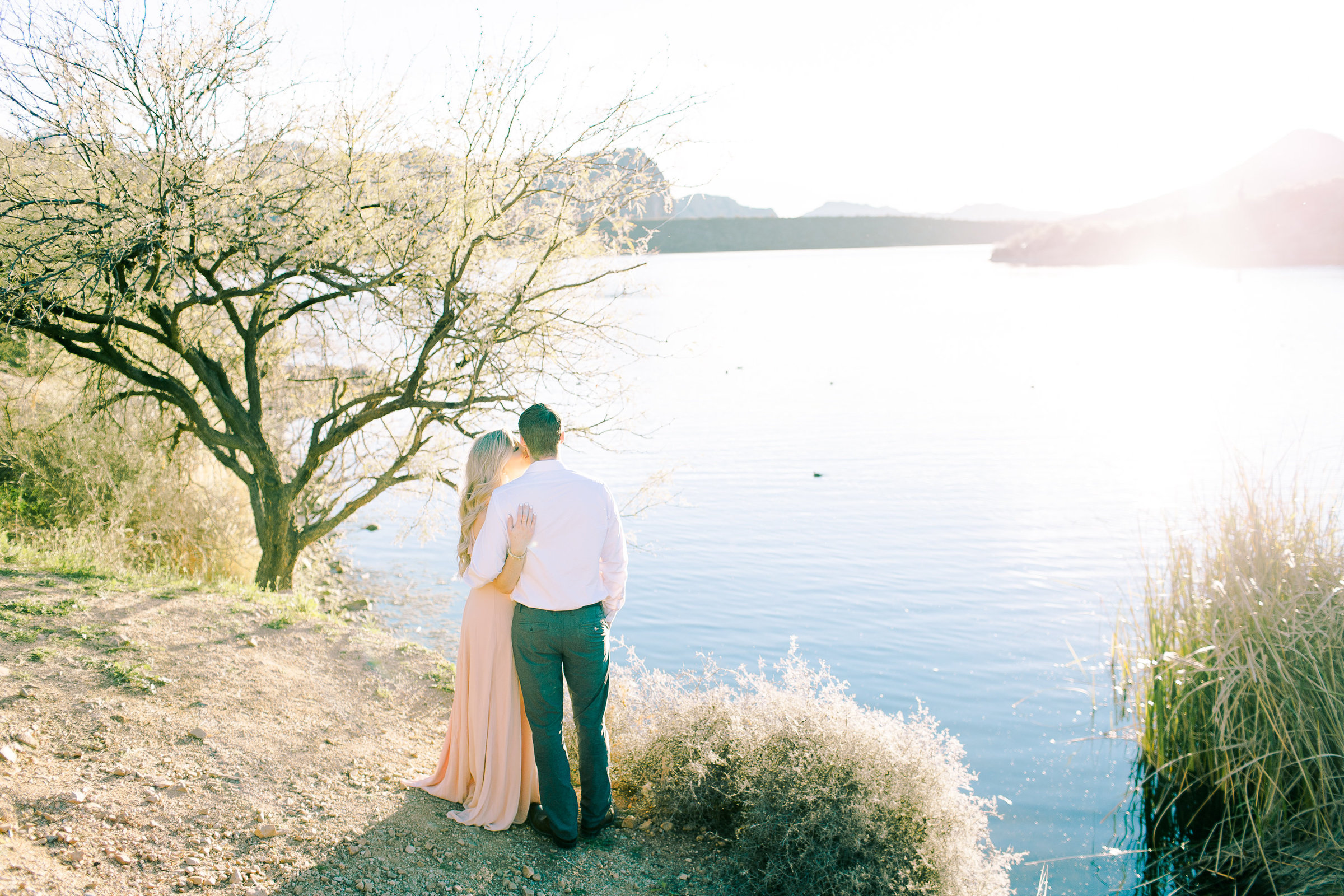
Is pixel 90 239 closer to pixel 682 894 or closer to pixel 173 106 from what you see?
pixel 173 106

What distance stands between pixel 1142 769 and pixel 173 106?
10.7 metres

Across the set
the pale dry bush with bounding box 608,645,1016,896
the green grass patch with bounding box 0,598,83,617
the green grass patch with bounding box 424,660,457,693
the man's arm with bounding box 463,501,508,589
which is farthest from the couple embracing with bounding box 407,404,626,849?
the green grass patch with bounding box 0,598,83,617

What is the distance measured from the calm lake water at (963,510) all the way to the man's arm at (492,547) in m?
4.97

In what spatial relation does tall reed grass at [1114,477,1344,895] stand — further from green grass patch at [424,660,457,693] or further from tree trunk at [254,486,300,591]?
tree trunk at [254,486,300,591]

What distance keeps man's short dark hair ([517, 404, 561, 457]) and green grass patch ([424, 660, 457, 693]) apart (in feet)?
11.2

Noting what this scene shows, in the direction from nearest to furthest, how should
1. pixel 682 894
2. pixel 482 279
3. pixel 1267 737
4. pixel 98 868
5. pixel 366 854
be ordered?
pixel 98 868 < pixel 366 854 < pixel 682 894 < pixel 1267 737 < pixel 482 279

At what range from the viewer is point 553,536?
4.61m

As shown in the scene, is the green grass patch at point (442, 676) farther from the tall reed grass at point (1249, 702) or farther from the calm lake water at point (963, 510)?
the tall reed grass at point (1249, 702)

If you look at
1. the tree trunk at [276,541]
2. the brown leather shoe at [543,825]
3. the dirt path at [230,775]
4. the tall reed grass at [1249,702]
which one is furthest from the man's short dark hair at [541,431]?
the tree trunk at [276,541]

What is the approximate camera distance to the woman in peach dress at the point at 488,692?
4922 mm

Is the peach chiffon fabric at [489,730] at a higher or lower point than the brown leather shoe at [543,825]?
higher

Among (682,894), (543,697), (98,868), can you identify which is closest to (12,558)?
(98,868)

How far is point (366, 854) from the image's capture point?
4625 mm

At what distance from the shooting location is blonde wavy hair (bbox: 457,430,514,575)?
4957 mm
